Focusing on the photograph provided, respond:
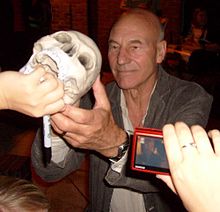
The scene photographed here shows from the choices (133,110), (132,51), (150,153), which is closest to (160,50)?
(132,51)

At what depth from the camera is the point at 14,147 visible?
12.5ft

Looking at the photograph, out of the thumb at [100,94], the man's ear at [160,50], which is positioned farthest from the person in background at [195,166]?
the man's ear at [160,50]

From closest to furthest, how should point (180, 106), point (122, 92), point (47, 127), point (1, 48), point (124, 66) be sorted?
point (47, 127) → point (180, 106) → point (124, 66) → point (122, 92) → point (1, 48)

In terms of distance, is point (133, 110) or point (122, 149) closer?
point (122, 149)

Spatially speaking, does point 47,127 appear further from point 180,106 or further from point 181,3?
point 181,3

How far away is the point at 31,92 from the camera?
79cm

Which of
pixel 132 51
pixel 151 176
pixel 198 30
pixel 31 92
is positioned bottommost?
pixel 198 30

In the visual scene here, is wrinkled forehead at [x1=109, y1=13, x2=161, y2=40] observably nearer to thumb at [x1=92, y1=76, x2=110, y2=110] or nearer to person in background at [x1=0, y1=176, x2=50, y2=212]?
thumb at [x1=92, y1=76, x2=110, y2=110]

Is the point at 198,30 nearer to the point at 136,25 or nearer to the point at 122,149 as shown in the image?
the point at 136,25

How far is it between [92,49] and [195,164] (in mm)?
510

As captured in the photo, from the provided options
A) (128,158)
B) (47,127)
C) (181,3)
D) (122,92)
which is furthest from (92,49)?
(181,3)

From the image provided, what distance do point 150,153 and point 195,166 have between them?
0.23 m

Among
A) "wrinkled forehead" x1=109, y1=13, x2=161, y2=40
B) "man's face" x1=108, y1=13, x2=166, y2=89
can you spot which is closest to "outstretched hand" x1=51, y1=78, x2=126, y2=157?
"man's face" x1=108, y1=13, x2=166, y2=89

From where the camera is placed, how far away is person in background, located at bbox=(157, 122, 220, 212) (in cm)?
66
